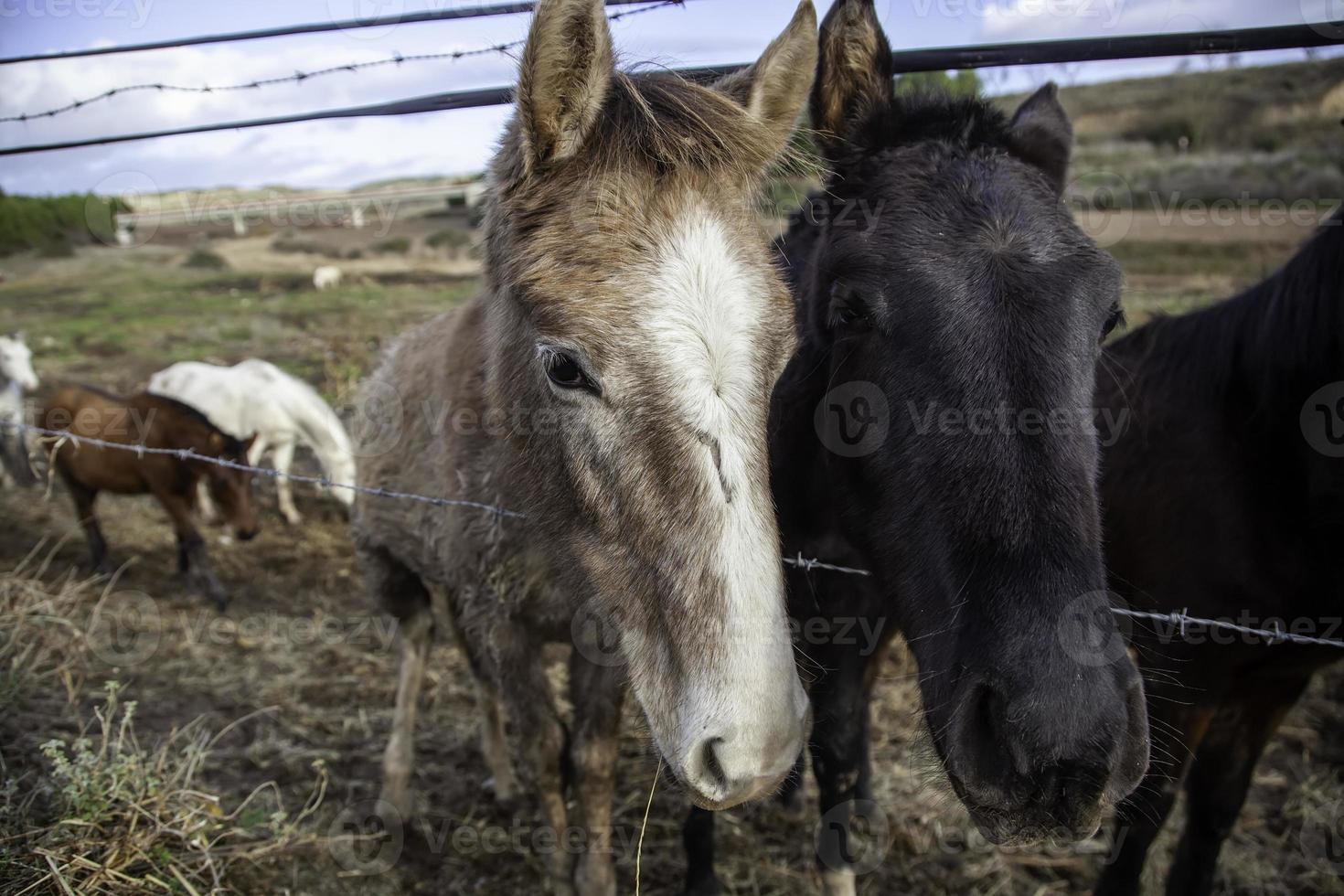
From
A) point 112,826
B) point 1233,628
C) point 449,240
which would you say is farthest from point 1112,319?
point 449,240

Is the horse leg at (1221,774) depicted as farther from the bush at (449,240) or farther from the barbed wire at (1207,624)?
the bush at (449,240)

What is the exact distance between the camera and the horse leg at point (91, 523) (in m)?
8.02

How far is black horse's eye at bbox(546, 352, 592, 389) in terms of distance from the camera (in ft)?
6.05

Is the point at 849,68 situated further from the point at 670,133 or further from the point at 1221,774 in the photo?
the point at 1221,774

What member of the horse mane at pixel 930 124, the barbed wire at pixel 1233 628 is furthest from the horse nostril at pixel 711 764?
the horse mane at pixel 930 124

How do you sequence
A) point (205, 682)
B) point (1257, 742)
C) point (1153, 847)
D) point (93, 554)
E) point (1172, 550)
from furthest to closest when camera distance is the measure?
1. point (93, 554)
2. point (205, 682)
3. point (1153, 847)
4. point (1257, 742)
5. point (1172, 550)

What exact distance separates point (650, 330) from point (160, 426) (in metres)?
8.30

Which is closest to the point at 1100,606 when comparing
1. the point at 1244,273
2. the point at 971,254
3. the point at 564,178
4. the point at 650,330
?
the point at 971,254

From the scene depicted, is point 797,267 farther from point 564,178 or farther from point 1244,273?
point 1244,273

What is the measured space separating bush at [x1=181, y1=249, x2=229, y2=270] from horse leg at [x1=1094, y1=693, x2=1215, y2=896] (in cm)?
1931

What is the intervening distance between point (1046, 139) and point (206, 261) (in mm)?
19238

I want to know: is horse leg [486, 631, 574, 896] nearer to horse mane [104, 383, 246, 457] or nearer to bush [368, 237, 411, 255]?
horse mane [104, 383, 246, 457]

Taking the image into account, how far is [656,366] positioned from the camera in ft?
5.65

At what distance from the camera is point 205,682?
5328 mm
